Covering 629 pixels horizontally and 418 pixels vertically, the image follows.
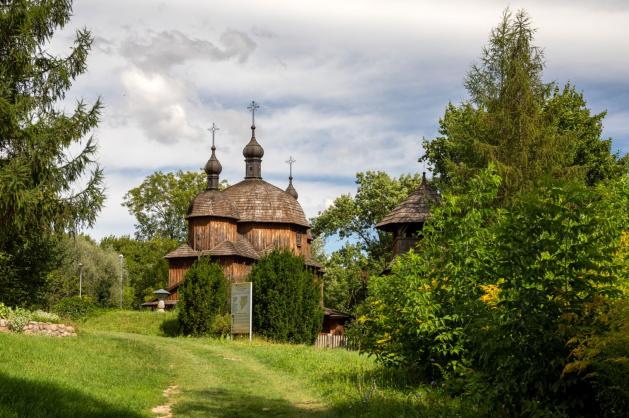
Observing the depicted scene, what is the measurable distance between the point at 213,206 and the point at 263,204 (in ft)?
13.1

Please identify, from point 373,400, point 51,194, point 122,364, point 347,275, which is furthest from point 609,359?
point 347,275

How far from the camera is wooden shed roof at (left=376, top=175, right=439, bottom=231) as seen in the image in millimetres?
35119

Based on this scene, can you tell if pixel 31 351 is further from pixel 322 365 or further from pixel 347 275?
pixel 347 275

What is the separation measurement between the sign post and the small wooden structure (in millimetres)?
8556

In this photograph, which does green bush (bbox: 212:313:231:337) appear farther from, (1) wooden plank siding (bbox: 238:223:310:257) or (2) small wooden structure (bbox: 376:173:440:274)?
(1) wooden plank siding (bbox: 238:223:310:257)

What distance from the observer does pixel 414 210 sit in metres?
35.7

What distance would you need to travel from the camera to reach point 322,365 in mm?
16641

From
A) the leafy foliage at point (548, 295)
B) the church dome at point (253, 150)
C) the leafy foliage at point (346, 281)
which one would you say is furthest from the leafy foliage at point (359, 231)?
the leafy foliage at point (548, 295)

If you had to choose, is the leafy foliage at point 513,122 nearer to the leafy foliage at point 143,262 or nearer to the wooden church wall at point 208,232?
the wooden church wall at point 208,232

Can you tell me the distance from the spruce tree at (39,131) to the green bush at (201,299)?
8.98 meters

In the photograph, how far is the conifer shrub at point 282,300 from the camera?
32.5 m

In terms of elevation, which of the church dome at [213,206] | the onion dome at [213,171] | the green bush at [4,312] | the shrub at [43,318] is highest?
the onion dome at [213,171]

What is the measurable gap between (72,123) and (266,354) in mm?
10464

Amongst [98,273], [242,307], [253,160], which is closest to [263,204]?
[253,160]
